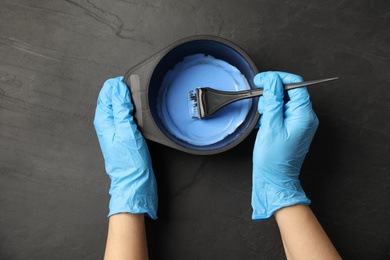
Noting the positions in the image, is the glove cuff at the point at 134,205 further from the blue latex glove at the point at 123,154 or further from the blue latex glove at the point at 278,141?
the blue latex glove at the point at 278,141

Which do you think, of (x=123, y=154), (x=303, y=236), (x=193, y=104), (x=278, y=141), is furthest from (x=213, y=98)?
(x=303, y=236)

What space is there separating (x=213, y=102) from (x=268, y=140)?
0.26m

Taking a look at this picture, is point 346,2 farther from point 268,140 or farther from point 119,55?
point 119,55

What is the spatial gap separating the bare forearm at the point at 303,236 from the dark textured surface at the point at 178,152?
0.65 feet

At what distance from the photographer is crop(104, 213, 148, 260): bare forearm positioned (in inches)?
40.7

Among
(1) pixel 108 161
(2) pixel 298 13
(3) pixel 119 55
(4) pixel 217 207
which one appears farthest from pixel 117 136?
(2) pixel 298 13

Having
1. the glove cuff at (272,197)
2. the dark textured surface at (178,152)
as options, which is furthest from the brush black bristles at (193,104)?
the glove cuff at (272,197)

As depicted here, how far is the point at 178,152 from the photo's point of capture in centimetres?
124

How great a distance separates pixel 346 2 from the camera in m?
1.30

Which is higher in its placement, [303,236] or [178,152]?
[178,152]

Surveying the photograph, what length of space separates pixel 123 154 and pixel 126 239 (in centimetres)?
33

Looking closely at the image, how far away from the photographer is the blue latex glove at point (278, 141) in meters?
1.05

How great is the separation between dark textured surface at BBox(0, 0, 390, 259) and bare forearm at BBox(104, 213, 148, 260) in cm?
14

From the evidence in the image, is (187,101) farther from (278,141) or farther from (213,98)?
(278,141)
